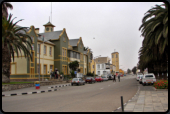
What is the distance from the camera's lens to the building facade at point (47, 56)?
1356 inches

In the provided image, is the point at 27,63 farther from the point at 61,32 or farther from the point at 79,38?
the point at 79,38

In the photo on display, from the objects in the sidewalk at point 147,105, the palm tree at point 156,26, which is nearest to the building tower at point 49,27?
the palm tree at point 156,26

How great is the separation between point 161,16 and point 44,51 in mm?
27729

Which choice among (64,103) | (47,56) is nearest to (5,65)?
(64,103)

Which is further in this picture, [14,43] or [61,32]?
[61,32]

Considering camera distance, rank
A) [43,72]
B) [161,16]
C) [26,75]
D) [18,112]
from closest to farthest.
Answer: [18,112], [161,16], [26,75], [43,72]

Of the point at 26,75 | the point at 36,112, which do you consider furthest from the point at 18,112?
the point at 26,75

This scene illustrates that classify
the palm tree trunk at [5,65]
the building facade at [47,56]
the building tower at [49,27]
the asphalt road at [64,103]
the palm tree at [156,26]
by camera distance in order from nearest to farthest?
the asphalt road at [64,103] → the palm tree at [156,26] → the palm tree trunk at [5,65] → the building facade at [47,56] → the building tower at [49,27]

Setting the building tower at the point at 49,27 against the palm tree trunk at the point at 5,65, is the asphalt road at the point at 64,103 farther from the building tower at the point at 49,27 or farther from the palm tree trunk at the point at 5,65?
the building tower at the point at 49,27

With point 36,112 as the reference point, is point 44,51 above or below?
above

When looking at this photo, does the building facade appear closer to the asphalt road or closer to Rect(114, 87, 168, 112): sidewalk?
the asphalt road

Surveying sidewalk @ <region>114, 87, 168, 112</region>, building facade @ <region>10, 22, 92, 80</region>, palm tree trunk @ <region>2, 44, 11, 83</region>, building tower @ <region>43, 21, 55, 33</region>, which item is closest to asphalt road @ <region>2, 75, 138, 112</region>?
sidewalk @ <region>114, 87, 168, 112</region>

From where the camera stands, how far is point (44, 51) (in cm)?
4072

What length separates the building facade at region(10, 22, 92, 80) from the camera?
34.4 metres
